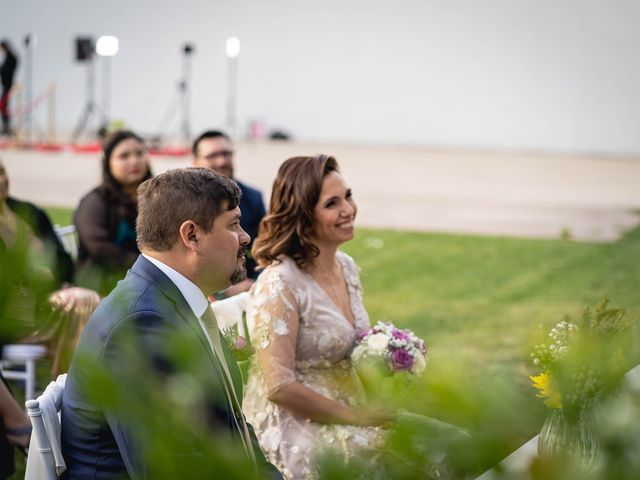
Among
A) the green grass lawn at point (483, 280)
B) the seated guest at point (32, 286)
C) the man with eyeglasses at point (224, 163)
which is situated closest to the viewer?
the seated guest at point (32, 286)

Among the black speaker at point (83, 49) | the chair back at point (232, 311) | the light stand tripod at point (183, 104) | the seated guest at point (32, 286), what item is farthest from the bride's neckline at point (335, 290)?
the light stand tripod at point (183, 104)

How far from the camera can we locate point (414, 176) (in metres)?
20.4

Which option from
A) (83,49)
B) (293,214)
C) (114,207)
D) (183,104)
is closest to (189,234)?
(293,214)

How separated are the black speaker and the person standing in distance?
1929 mm

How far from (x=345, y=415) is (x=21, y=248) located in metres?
2.63

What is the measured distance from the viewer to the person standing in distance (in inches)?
939

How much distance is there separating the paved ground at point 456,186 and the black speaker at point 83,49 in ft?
7.56

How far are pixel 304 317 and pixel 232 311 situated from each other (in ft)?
1.10

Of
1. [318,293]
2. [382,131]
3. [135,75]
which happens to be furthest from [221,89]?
[318,293]

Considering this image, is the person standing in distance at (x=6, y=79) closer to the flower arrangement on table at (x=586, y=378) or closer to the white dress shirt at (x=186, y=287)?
the white dress shirt at (x=186, y=287)

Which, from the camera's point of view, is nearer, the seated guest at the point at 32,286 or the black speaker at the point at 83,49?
the seated guest at the point at 32,286

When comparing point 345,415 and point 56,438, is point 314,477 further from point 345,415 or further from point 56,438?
point 345,415

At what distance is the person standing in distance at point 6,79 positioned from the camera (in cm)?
2386

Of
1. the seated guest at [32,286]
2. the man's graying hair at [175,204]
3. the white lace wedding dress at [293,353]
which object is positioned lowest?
the white lace wedding dress at [293,353]
